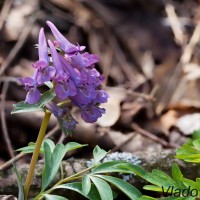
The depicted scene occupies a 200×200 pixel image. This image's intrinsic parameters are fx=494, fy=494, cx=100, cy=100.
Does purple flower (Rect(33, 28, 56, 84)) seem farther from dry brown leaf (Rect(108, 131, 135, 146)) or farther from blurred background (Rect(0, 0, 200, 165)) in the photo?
dry brown leaf (Rect(108, 131, 135, 146))

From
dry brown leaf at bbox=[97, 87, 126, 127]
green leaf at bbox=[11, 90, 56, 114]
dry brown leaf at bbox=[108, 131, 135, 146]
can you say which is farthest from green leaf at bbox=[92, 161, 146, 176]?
dry brown leaf at bbox=[97, 87, 126, 127]

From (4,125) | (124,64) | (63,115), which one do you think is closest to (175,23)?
(124,64)

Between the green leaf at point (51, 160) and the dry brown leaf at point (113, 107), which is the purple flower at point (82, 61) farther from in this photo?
the dry brown leaf at point (113, 107)

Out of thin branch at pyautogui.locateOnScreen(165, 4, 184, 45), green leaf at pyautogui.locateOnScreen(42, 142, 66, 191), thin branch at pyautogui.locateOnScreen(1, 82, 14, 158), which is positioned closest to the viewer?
green leaf at pyautogui.locateOnScreen(42, 142, 66, 191)

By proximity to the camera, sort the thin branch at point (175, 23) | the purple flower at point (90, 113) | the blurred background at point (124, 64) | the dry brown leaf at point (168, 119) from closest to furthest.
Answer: the purple flower at point (90, 113) → the blurred background at point (124, 64) → the dry brown leaf at point (168, 119) → the thin branch at point (175, 23)

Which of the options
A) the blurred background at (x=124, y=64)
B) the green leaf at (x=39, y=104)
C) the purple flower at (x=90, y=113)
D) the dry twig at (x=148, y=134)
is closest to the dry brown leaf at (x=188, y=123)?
the blurred background at (x=124, y=64)

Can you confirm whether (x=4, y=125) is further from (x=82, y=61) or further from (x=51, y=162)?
(x=82, y=61)

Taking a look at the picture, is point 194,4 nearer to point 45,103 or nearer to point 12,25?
point 12,25
